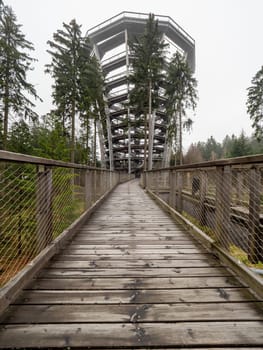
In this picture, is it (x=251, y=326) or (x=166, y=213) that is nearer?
(x=251, y=326)

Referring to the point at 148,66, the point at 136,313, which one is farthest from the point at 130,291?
the point at 148,66

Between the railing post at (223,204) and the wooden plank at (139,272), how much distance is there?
14.2 inches

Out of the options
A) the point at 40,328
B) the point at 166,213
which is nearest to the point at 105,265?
the point at 40,328

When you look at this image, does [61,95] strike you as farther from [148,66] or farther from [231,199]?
[231,199]

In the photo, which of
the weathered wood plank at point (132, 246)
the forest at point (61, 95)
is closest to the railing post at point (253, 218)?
the weathered wood plank at point (132, 246)

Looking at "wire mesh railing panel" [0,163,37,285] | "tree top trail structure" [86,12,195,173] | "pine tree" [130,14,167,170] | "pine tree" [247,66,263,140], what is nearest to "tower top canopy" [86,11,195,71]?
"tree top trail structure" [86,12,195,173]

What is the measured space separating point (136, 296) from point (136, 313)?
0.59 ft

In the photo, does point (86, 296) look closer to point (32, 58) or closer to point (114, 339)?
point (114, 339)

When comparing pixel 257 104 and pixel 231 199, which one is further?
pixel 257 104

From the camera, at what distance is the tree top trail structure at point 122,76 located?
23.3 metres

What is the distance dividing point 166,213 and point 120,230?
5.10 feet

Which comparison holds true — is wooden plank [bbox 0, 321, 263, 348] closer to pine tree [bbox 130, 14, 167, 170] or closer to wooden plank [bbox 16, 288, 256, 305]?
wooden plank [bbox 16, 288, 256, 305]

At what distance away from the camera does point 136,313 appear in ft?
4.00

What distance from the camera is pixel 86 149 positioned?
15156 mm
